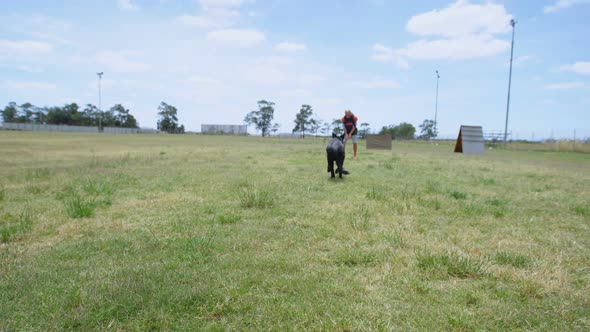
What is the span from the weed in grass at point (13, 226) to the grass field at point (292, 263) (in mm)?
30

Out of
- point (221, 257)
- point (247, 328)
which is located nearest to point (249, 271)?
point (221, 257)

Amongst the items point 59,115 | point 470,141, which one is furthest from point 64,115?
point 470,141

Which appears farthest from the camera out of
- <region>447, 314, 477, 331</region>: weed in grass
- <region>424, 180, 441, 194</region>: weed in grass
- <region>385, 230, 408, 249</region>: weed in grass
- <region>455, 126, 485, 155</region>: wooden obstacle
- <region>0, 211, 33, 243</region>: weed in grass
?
<region>455, 126, 485, 155</region>: wooden obstacle

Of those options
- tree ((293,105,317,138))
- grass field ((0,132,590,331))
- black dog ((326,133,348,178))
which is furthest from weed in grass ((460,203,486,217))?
tree ((293,105,317,138))

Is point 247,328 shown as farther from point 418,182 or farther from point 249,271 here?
point 418,182

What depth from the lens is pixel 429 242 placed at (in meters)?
4.19

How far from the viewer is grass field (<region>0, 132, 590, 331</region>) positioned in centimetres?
250

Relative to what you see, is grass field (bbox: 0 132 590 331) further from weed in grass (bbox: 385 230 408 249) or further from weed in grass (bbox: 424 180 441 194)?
weed in grass (bbox: 424 180 441 194)

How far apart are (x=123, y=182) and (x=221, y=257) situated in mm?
6127

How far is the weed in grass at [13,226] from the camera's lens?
4184 mm

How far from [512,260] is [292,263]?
7.24 feet

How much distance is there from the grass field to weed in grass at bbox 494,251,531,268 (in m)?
0.01

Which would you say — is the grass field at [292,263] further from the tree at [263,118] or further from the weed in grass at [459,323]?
the tree at [263,118]

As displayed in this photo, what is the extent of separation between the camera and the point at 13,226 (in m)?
4.61
